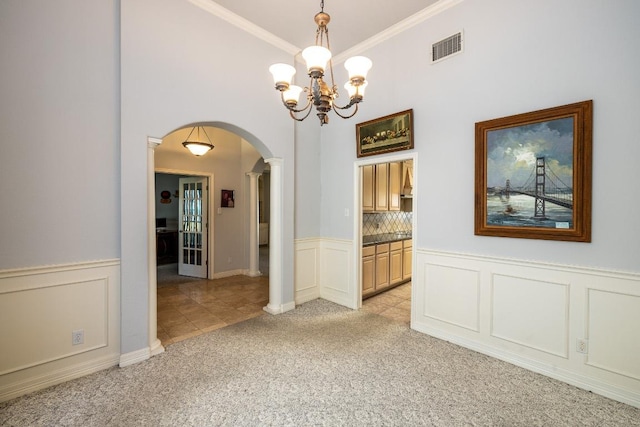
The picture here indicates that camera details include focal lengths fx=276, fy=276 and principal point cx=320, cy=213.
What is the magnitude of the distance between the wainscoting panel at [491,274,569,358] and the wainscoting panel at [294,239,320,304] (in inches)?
92.8

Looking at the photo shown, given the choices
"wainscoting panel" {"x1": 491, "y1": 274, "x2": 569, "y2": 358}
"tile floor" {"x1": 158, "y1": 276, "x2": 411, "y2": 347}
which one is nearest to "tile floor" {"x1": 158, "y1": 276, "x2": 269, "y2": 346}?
"tile floor" {"x1": 158, "y1": 276, "x2": 411, "y2": 347}

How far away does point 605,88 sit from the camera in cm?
208

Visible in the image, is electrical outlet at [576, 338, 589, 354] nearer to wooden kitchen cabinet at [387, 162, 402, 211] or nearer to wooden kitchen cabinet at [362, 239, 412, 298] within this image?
wooden kitchen cabinet at [362, 239, 412, 298]

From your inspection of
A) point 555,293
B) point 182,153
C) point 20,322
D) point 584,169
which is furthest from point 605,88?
point 182,153

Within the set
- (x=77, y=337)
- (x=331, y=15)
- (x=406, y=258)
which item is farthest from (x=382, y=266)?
(x=77, y=337)

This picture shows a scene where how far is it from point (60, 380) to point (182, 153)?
3773 millimetres

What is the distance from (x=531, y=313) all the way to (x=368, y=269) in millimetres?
2143

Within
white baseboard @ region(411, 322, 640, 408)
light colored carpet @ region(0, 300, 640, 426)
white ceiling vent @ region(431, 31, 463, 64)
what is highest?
white ceiling vent @ region(431, 31, 463, 64)

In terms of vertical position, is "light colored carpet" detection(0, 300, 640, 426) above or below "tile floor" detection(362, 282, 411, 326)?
below

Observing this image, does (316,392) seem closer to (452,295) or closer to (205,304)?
(452,295)

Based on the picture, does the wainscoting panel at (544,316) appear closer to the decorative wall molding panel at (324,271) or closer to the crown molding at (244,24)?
the decorative wall molding panel at (324,271)

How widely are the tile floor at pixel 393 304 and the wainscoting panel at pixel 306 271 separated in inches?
31.7

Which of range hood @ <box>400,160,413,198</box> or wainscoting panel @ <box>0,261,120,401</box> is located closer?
wainscoting panel @ <box>0,261,120,401</box>

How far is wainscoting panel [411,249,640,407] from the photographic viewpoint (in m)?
2.04
